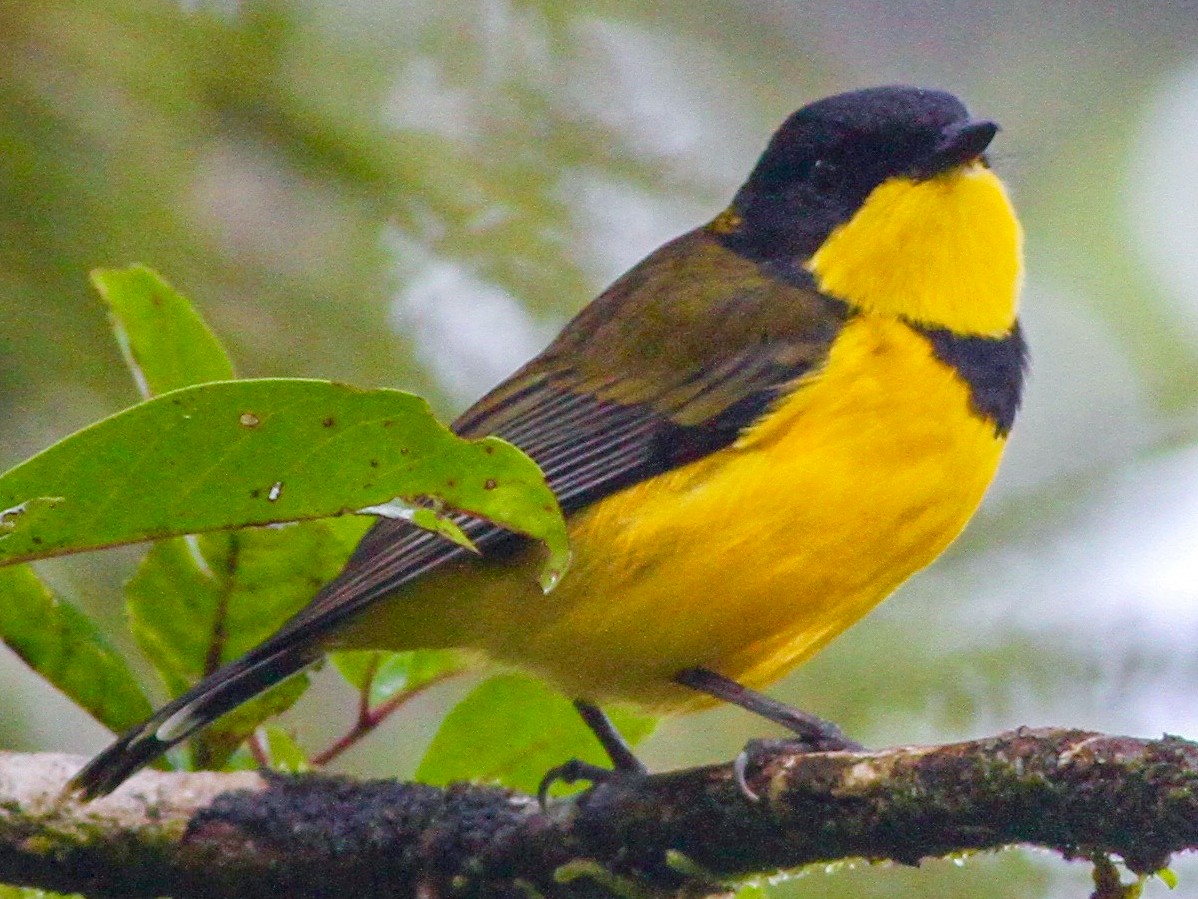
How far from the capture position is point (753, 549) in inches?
136

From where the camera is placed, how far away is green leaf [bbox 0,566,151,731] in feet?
10.4

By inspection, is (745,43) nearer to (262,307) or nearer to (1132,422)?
(1132,422)

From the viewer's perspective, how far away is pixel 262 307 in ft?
15.4

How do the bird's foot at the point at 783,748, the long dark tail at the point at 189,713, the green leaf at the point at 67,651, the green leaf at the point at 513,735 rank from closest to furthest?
the bird's foot at the point at 783,748, the long dark tail at the point at 189,713, the green leaf at the point at 67,651, the green leaf at the point at 513,735

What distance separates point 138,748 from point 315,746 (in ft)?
8.22

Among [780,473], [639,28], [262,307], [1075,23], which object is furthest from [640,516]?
[1075,23]

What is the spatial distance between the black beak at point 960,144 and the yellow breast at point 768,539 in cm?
58

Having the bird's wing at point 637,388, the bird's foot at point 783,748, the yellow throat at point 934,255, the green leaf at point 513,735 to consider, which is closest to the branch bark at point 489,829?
the bird's foot at point 783,748

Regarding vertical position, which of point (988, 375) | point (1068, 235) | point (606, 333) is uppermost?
point (1068, 235)

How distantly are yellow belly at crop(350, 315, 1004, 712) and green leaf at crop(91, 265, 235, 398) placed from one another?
2.17 feet

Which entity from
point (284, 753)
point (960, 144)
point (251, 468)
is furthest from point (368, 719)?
point (960, 144)

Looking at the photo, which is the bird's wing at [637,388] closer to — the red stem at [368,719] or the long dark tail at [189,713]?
the long dark tail at [189,713]

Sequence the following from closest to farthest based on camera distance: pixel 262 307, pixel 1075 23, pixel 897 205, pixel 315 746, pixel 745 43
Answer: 1. pixel 897 205
2. pixel 262 307
3. pixel 315 746
4. pixel 745 43
5. pixel 1075 23

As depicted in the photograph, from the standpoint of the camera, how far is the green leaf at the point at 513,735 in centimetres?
365
